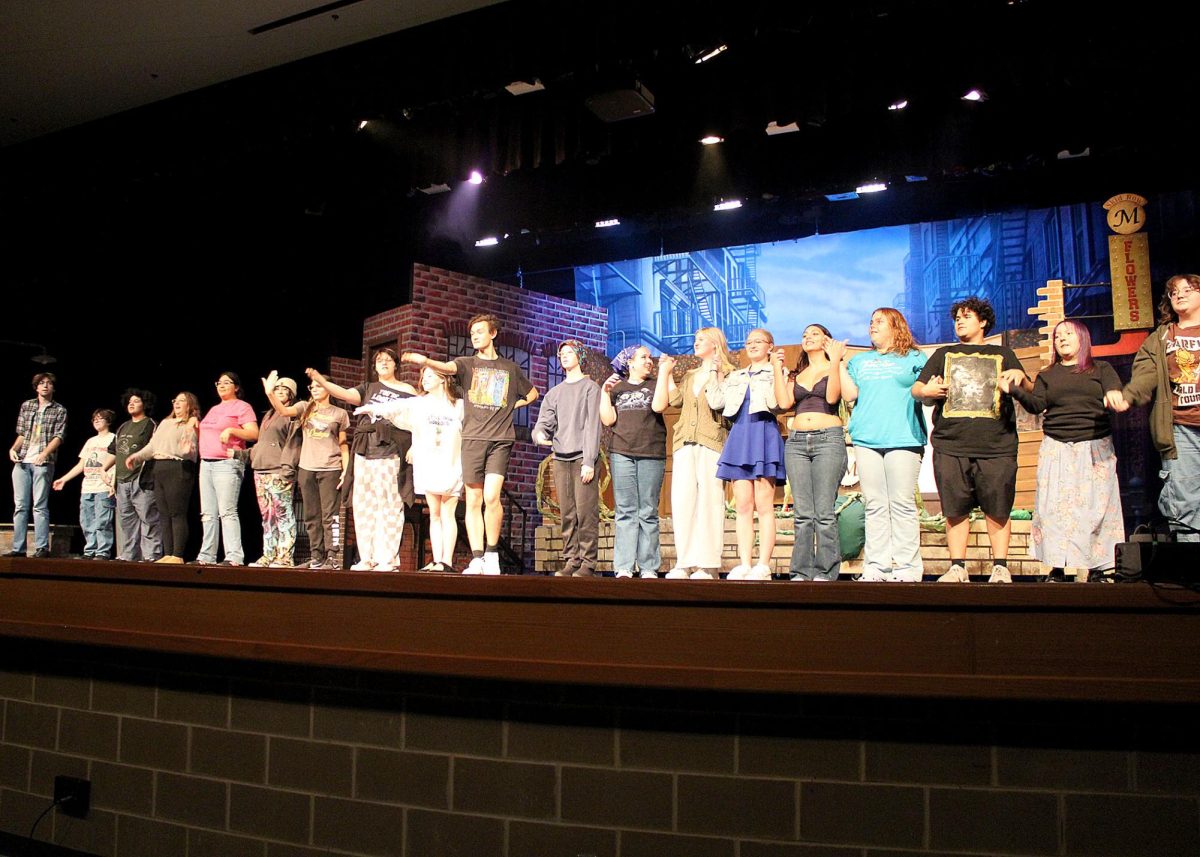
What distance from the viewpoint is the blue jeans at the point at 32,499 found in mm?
7852

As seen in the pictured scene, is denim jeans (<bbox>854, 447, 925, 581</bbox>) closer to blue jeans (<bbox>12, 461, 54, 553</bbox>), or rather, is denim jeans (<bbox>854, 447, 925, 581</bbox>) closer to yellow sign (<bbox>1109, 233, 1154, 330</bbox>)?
yellow sign (<bbox>1109, 233, 1154, 330</bbox>)

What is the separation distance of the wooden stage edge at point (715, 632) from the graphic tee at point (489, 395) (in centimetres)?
218

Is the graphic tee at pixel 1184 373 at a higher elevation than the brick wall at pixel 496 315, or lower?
lower

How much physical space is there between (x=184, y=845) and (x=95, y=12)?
16.6 feet

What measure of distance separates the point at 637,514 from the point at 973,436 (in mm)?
1906

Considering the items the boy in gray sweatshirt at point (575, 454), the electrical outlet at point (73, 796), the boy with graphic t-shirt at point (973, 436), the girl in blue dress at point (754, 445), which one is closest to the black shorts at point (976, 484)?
the boy with graphic t-shirt at point (973, 436)

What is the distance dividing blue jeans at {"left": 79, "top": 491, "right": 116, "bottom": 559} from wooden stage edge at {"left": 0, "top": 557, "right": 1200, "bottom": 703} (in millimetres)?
3796

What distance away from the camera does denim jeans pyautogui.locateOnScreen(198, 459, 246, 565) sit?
661 centimetres

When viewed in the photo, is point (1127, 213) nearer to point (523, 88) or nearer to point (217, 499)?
point (523, 88)

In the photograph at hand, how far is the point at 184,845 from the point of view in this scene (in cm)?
398

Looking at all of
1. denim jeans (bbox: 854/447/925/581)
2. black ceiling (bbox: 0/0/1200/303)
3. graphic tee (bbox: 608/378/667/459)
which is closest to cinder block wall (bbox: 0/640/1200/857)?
denim jeans (bbox: 854/447/925/581)

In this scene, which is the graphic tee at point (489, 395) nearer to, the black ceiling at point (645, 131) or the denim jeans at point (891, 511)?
the black ceiling at point (645, 131)

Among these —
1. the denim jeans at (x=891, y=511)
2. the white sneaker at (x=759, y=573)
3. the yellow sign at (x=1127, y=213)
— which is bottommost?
the white sneaker at (x=759, y=573)

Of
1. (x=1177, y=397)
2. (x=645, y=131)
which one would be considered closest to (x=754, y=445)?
(x=1177, y=397)
